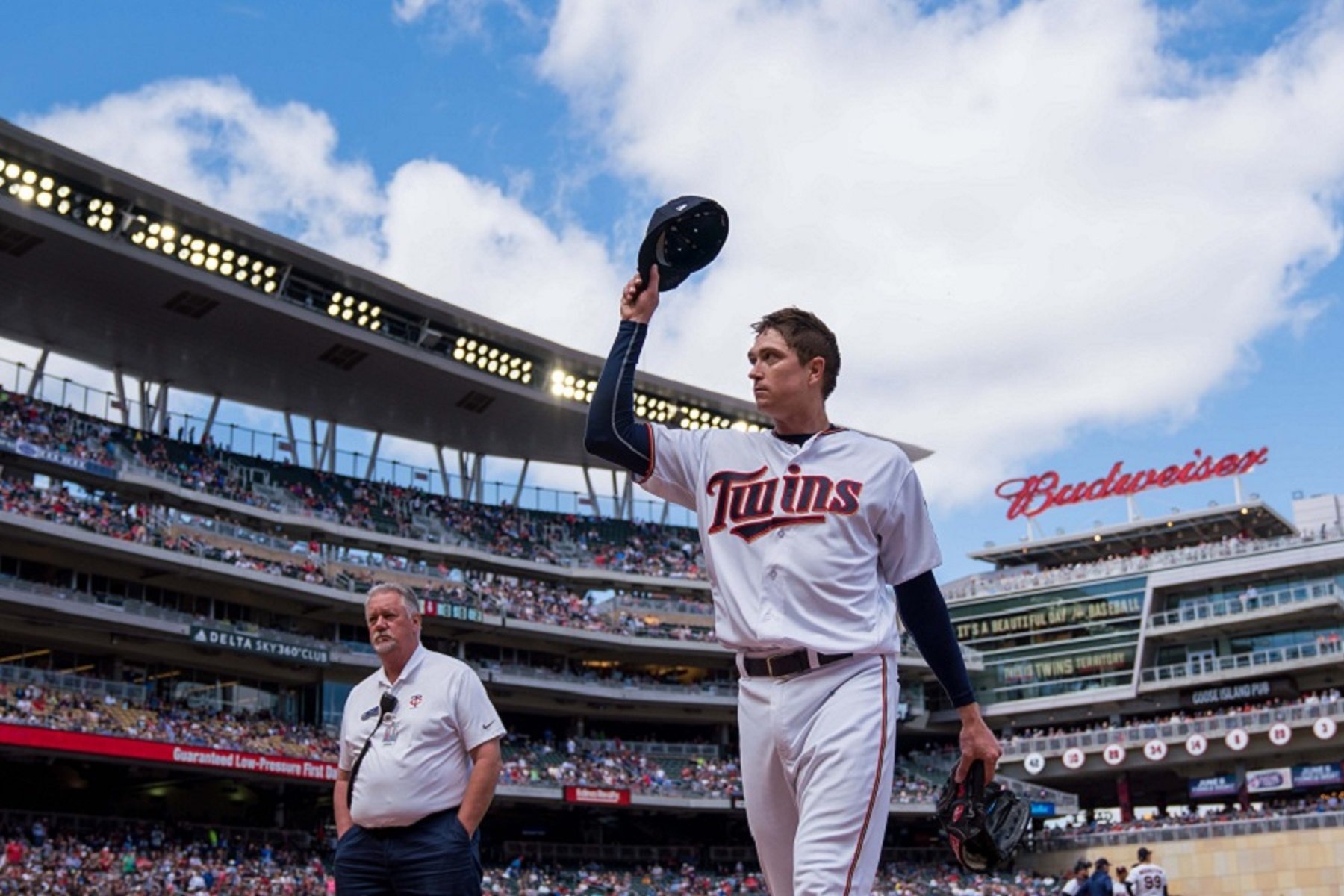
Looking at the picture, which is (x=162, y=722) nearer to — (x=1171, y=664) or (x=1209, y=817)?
(x=1209, y=817)

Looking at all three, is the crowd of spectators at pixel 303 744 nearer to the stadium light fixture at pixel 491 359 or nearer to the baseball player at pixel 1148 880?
the stadium light fixture at pixel 491 359

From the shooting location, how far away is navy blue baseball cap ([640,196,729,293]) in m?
5.64

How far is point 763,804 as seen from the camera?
209 inches

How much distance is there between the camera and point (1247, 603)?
2505 inches

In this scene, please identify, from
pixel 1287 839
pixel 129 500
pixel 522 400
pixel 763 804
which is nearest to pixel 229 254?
pixel 129 500

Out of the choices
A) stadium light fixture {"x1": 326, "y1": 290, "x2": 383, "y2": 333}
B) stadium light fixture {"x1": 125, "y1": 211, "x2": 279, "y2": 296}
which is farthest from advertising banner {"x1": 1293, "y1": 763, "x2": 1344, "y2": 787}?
stadium light fixture {"x1": 125, "y1": 211, "x2": 279, "y2": 296}

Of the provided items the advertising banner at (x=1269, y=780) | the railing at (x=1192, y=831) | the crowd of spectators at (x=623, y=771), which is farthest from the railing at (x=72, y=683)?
the advertising banner at (x=1269, y=780)

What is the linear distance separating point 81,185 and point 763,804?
43.0 meters

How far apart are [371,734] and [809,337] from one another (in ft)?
10.2

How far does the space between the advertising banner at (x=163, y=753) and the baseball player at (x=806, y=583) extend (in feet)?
104

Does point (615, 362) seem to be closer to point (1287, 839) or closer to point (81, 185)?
point (81, 185)

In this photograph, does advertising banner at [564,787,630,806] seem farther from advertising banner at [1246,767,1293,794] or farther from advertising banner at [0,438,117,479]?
advertising banner at [1246,767,1293,794]

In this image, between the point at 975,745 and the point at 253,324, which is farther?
the point at 253,324

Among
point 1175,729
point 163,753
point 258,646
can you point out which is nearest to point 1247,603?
point 1175,729
